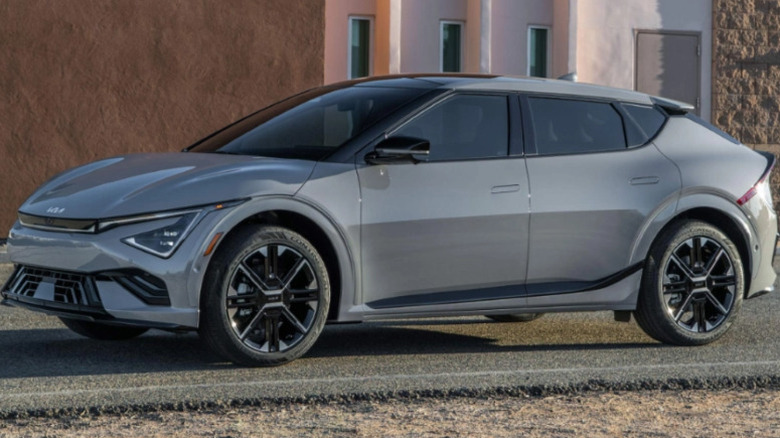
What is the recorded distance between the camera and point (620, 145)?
955 centimetres

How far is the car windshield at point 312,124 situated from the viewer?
8758mm

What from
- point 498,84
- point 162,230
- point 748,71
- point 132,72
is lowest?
point 162,230

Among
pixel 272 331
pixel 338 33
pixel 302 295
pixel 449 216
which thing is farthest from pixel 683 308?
pixel 338 33

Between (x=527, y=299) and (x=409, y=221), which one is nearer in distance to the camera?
(x=409, y=221)

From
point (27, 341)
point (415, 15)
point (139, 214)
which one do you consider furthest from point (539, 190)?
point (415, 15)

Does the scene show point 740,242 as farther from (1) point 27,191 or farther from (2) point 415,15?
(2) point 415,15

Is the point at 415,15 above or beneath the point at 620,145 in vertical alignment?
above

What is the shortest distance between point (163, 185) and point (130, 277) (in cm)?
51

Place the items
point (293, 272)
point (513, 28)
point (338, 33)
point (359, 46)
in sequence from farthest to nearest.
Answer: point (513, 28)
point (359, 46)
point (338, 33)
point (293, 272)

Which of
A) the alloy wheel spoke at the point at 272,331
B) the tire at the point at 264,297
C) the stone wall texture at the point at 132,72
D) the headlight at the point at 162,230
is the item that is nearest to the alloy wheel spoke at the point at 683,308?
the tire at the point at 264,297

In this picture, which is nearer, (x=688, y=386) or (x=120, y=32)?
(x=688, y=386)

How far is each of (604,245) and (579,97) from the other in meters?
0.99

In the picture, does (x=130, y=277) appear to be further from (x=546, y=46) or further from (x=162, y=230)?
(x=546, y=46)

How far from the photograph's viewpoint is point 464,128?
9023 millimetres
